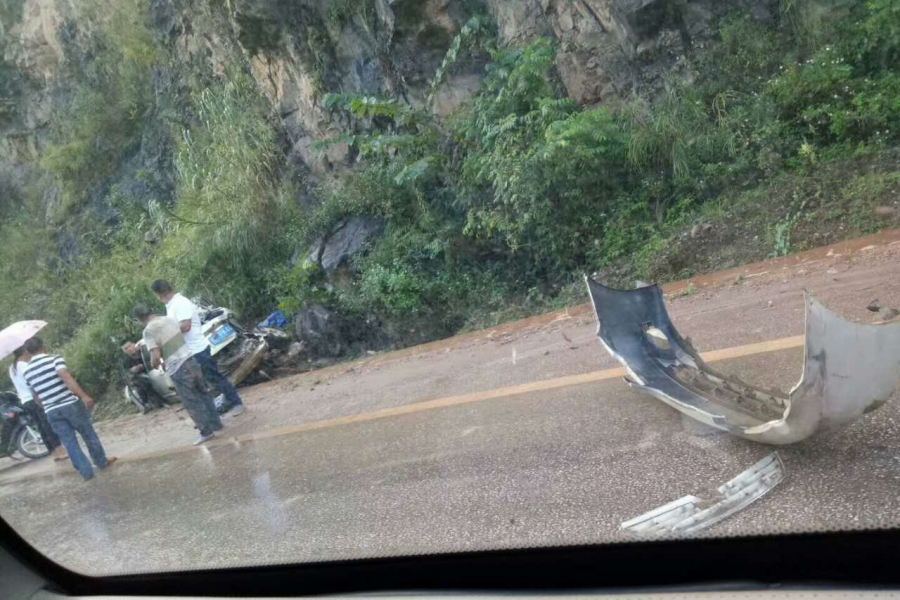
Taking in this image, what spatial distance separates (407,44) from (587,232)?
553 cm

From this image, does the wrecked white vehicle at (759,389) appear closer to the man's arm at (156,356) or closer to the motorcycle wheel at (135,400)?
the man's arm at (156,356)

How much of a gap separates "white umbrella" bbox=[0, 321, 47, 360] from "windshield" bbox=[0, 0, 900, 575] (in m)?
0.05

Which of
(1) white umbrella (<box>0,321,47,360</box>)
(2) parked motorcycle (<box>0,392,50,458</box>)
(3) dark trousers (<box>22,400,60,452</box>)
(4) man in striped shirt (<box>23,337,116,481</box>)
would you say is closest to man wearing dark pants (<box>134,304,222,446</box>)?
(4) man in striped shirt (<box>23,337,116,481</box>)

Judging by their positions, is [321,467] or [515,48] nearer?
[321,467]

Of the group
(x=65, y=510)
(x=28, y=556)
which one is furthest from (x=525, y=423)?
(x=65, y=510)

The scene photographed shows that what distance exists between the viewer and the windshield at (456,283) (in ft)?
12.5

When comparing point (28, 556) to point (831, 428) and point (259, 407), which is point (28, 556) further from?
point (259, 407)

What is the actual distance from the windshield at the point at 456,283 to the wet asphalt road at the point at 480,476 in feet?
0.09

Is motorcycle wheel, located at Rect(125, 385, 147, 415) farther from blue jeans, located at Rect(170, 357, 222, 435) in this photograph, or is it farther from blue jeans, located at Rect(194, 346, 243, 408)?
blue jeans, located at Rect(170, 357, 222, 435)

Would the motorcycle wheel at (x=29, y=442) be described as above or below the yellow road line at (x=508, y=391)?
above

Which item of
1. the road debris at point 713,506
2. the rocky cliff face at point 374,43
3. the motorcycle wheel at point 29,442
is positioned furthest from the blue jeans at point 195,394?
the rocky cliff face at point 374,43

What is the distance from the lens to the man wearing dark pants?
781 cm

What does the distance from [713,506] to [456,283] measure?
9.02m

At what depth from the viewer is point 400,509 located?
430cm
